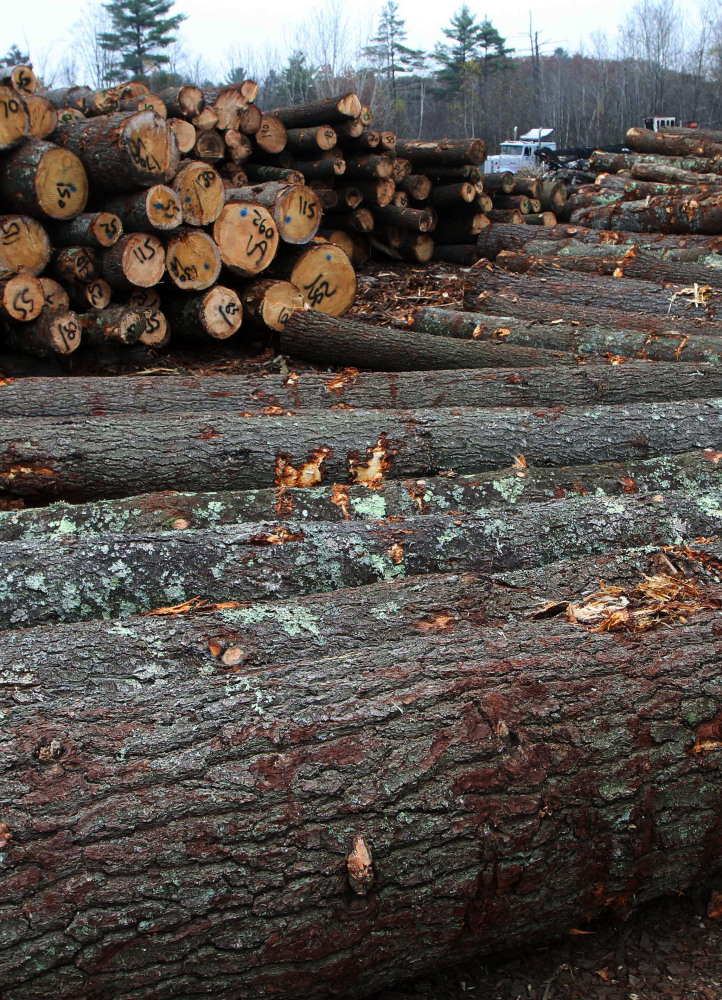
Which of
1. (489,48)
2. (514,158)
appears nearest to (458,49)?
(489,48)

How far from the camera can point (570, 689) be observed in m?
1.92

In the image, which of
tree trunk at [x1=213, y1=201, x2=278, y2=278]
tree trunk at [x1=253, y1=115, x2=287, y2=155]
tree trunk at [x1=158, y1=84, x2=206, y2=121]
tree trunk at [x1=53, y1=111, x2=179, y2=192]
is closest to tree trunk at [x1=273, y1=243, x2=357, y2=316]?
tree trunk at [x1=213, y1=201, x2=278, y2=278]

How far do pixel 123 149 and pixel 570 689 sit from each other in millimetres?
5367

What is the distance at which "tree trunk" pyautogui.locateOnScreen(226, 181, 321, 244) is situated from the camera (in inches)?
260

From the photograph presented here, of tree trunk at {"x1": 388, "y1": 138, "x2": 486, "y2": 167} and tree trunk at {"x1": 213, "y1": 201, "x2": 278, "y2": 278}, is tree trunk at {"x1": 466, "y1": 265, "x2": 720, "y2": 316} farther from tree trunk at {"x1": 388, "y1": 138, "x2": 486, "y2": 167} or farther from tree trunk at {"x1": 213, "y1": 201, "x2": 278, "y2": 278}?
tree trunk at {"x1": 388, "y1": 138, "x2": 486, "y2": 167}

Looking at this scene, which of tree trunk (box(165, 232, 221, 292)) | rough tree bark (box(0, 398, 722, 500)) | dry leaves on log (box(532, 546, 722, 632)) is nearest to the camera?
dry leaves on log (box(532, 546, 722, 632))

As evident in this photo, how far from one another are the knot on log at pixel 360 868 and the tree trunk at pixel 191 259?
17.3 ft

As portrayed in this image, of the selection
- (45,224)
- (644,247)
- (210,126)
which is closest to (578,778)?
(45,224)

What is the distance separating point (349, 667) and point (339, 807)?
15.8 inches

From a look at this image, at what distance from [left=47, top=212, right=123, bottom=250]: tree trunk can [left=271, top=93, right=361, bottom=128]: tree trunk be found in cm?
333

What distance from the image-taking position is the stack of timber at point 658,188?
8.62 metres

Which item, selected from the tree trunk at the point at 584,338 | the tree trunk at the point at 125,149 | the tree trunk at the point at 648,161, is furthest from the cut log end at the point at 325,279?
the tree trunk at the point at 648,161

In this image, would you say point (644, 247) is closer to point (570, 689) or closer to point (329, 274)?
point (329, 274)

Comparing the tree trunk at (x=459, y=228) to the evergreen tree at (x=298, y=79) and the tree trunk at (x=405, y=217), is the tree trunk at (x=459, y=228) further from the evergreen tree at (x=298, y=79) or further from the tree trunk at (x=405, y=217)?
the evergreen tree at (x=298, y=79)
